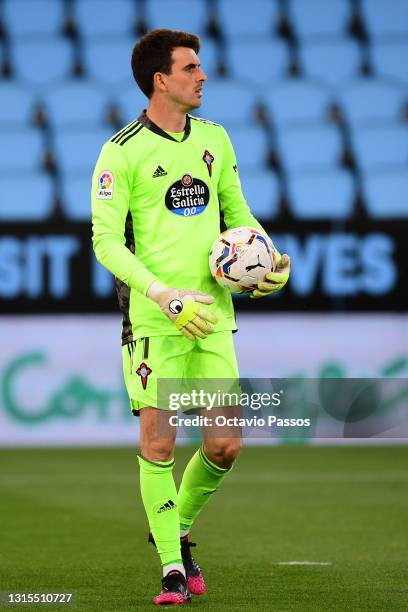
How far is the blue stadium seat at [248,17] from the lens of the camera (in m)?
15.9

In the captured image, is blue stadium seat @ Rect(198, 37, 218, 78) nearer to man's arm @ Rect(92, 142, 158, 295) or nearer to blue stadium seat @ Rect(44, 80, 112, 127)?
blue stadium seat @ Rect(44, 80, 112, 127)

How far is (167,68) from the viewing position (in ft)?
16.6

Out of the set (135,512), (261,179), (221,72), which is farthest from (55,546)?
(221,72)

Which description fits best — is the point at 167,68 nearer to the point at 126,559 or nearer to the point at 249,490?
the point at 126,559

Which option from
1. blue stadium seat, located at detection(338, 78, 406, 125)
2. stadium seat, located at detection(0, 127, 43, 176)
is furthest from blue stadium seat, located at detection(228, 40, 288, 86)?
stadium seat, located at detection(0, 127, 43, 176)

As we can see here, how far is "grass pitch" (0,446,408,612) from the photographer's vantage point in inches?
199

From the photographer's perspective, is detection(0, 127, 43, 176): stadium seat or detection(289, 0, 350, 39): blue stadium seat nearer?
detection(0, 127, 43, 176): stadium seat

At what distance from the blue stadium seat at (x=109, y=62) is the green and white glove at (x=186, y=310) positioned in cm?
1081

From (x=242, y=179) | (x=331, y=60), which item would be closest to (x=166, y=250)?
(x=242, y=179)

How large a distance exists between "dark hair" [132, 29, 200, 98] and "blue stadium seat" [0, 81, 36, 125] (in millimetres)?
9383

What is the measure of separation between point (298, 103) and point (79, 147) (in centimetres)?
236

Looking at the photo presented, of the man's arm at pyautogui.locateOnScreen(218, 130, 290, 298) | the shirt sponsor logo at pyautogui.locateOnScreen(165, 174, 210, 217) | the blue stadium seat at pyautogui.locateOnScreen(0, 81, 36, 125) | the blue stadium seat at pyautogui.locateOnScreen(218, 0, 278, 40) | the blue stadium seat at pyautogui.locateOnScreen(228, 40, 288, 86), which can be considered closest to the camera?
the shirt sponsor logo at pyautogui.locateOnScreen(165, 174, 210, 217)

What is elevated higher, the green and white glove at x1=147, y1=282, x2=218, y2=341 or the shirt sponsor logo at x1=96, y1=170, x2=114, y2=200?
the shirt sponsor logo at x1=96, y1=170, x2=114, y2=200

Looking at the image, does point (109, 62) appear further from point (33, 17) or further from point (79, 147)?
point (79, 147)
